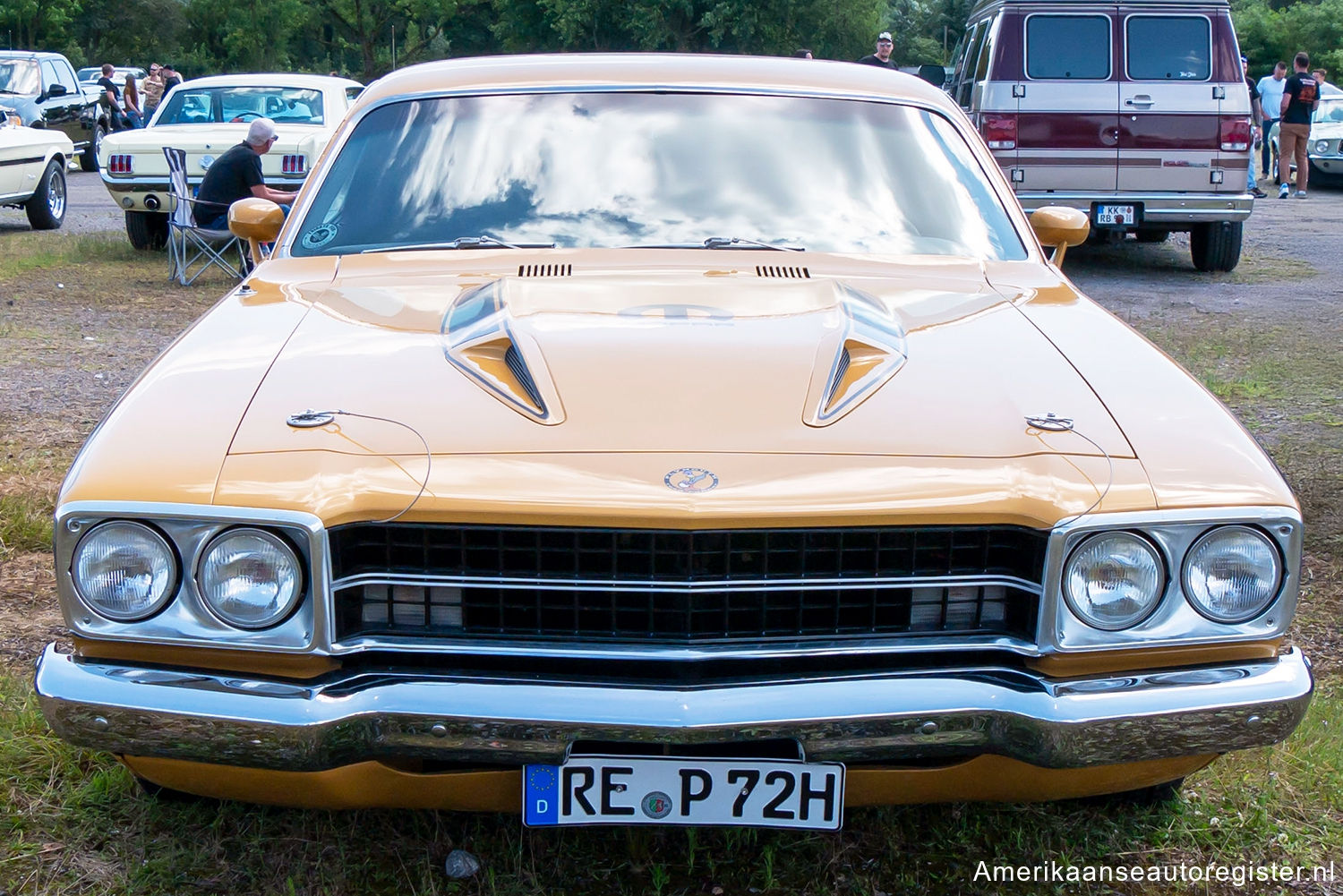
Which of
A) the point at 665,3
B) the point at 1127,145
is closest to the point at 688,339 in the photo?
the point at 1127,145

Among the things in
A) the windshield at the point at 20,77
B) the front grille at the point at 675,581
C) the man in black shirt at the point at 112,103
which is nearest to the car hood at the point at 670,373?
the front grille at the point at 675,581

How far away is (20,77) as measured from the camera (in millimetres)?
19109

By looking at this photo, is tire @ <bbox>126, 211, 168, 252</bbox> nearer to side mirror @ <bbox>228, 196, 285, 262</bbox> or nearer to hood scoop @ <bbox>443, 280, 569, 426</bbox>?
side mirror @ <bbox>228, 196, 285, 262</bbox>

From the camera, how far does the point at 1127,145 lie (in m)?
10.3

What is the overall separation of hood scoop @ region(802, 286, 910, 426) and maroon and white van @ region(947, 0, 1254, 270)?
8.17 meters

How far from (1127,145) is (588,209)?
8136 millimetres

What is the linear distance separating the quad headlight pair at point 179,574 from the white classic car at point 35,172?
11.6m

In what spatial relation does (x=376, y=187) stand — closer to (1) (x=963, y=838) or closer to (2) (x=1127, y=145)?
(1) (x=963, y=838)

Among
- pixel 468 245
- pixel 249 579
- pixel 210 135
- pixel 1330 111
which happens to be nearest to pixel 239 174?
pixel 210 135

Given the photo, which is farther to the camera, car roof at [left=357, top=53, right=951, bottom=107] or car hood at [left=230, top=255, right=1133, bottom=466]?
car roof at [left=357, top=53, right=951, bottom=107]

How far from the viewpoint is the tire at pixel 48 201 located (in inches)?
511

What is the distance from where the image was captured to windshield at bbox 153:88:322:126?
11297mm

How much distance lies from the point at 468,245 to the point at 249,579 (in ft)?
4.39

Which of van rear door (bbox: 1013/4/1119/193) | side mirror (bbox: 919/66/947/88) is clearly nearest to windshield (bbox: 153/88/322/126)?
side mirror (bbox: 919/66/947/88)
